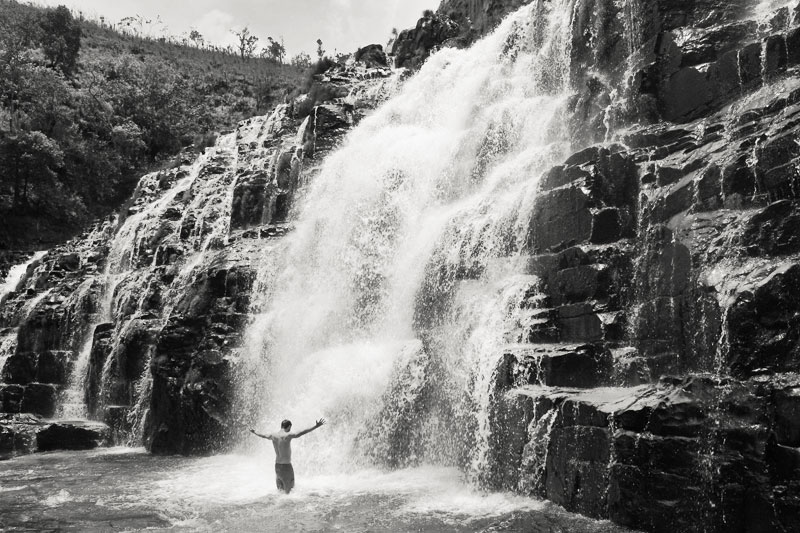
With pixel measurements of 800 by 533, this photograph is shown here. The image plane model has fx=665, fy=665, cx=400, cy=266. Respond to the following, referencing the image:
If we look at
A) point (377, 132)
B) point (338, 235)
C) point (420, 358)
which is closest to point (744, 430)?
point (420, 358)

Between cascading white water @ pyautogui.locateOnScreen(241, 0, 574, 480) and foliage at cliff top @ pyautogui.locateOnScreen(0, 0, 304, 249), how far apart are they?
2292cm

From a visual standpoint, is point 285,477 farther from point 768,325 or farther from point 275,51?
point 275,51

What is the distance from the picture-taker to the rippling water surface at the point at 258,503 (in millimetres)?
10914

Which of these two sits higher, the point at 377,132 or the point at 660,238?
the point at 377,132

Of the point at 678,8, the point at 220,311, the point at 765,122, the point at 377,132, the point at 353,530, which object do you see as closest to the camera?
the point at 353,530

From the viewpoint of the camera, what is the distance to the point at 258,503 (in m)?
12.7

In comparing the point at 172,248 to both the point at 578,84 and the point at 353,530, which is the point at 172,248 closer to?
the point at 578,84

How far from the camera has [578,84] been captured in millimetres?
20219

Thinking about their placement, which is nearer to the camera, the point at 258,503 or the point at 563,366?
the point at 563,366

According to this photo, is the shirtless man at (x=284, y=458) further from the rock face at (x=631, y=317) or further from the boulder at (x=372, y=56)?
the boulder at (x=372, y=56)

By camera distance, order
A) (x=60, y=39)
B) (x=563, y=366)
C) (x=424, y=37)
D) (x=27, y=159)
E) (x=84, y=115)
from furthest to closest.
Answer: (x=60, y=39) < (x=84, y=115) < (x=27, y=159) < (x=424, y=37) < (x=563, y=366)

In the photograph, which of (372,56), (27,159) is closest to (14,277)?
(27,159)

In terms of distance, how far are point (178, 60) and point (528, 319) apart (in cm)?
6871

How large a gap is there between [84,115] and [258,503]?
45.9 metres
